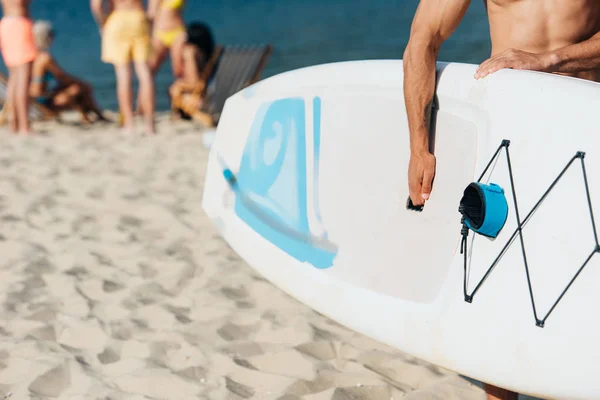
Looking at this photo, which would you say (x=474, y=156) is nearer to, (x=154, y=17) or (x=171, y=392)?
(x=171, y=392)

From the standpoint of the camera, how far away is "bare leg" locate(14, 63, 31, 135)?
6727 mm

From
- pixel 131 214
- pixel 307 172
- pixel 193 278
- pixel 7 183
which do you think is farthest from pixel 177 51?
pixel 307 172

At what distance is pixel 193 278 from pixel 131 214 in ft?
3.66

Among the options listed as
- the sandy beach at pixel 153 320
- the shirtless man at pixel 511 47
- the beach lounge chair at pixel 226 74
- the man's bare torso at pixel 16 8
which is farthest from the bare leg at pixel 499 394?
the man's bare torso at pixel 16 8

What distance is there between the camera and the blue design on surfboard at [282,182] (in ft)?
8.75

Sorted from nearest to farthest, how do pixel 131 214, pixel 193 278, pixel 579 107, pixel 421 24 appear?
pixel 579 107 → pixel 421 24 → pixel 193 278 → pixel 131 214

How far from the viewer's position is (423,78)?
7.30 feet

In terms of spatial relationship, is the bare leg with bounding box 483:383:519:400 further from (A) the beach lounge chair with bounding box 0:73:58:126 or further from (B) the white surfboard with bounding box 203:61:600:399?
(A) the beach lounge chair with bounding box 0:73:58:126

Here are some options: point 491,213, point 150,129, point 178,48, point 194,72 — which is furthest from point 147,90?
point 491,213

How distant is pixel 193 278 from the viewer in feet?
11.4

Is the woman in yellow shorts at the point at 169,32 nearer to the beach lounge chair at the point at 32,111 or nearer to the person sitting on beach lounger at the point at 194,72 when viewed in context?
the person sitting on beach lounger at the point at 194,72

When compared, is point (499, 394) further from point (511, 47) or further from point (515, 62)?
point (511, 47)

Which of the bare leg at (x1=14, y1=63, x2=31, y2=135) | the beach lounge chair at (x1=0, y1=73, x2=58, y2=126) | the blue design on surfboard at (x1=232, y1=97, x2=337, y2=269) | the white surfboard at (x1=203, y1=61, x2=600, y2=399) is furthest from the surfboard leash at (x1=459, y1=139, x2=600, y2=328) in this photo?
the beach lounge chair at (x1=0, y1=73, x2=58, y2=126)

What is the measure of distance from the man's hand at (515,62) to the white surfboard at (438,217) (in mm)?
39
